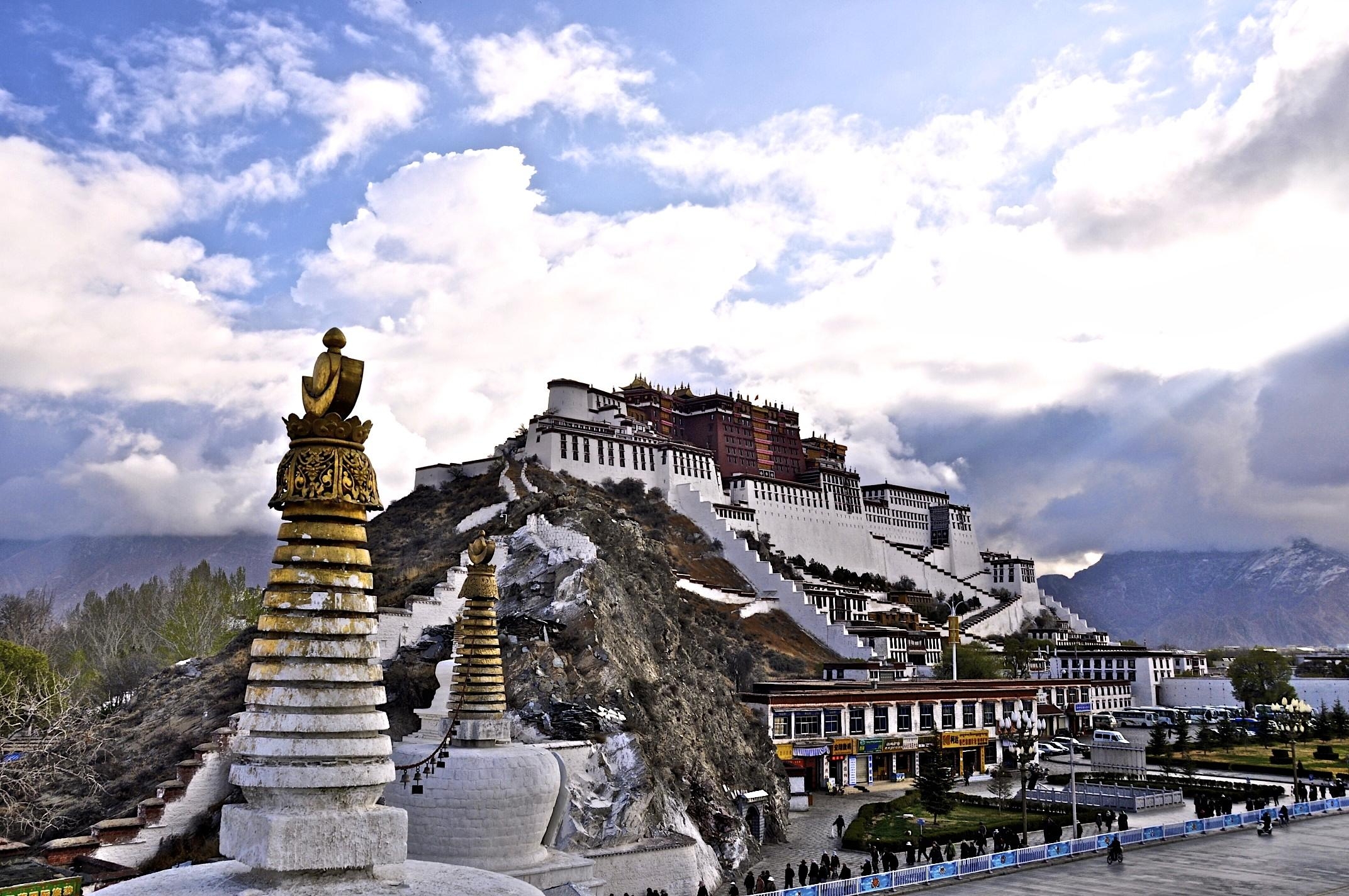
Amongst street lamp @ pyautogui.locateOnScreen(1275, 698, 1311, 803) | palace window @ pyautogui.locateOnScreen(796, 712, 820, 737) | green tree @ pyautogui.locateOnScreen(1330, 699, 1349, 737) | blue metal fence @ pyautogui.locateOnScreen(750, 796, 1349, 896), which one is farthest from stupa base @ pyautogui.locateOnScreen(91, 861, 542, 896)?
green tree @ pyautogui.locateOnScreen(1330, 699, 1349, 737)

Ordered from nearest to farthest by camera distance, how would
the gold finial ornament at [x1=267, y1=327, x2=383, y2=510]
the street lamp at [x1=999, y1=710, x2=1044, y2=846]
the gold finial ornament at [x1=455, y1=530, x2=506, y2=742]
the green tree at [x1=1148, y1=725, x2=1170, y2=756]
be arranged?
the gold finial ornament at [x1=267, y1=327, x2=383, y2=510] < the gold finial ornament at [x1=455, y1=530, x2=506, y2=742] < the street lamp at [x1=999, y1=710, x2=1044, y2=846] < the green tree at [x1=1148, y1=725, x2=1170, y2=756]

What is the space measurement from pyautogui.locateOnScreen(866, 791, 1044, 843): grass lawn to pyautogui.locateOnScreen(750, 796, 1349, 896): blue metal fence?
4.89 metres

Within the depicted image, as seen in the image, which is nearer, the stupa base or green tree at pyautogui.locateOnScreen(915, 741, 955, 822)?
the stupa base

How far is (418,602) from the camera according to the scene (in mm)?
44781

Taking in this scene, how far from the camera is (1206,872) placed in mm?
32344

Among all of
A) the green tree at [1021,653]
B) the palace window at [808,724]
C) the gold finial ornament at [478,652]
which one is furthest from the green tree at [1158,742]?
the gold finial ornament at [478,652]

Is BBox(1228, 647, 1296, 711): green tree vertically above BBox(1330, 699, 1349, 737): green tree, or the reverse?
BBox(1228, 647, 1296, 711): green tree

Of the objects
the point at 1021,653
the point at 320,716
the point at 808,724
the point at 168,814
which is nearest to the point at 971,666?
the point at 1021,653

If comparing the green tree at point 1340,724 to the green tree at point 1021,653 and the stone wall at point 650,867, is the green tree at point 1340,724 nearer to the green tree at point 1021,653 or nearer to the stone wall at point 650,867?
the green tree at point 1021,653

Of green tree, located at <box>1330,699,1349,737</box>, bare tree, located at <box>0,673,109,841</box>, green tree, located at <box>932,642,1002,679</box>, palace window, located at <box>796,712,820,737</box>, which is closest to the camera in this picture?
bare tree, located at <box>0,673,109,841</box>

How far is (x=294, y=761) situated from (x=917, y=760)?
175 feet

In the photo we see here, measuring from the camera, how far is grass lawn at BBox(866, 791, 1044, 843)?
39.5m

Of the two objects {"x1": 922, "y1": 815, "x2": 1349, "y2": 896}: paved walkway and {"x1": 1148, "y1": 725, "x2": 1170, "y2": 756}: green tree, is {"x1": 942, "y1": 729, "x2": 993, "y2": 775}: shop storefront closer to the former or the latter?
{"x1": 1148, "y1": 725, "x2": 1170, "y2": 756}: green tree

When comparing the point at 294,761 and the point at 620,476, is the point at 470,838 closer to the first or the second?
the point at 294,761
